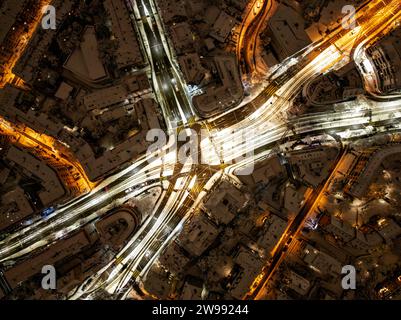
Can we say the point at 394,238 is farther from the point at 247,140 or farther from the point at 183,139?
the point at 183,139

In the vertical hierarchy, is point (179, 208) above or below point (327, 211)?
above

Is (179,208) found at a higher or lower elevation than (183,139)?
lower

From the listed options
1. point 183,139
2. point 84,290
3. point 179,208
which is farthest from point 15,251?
point 183,139

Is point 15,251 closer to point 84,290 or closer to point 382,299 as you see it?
point 84,290

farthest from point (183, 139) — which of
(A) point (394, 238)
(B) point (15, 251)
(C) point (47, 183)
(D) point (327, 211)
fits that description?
(A) point (394, 238)

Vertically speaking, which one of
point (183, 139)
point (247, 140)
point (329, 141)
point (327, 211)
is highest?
point (183, 139)

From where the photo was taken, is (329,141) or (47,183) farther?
(329,141)
